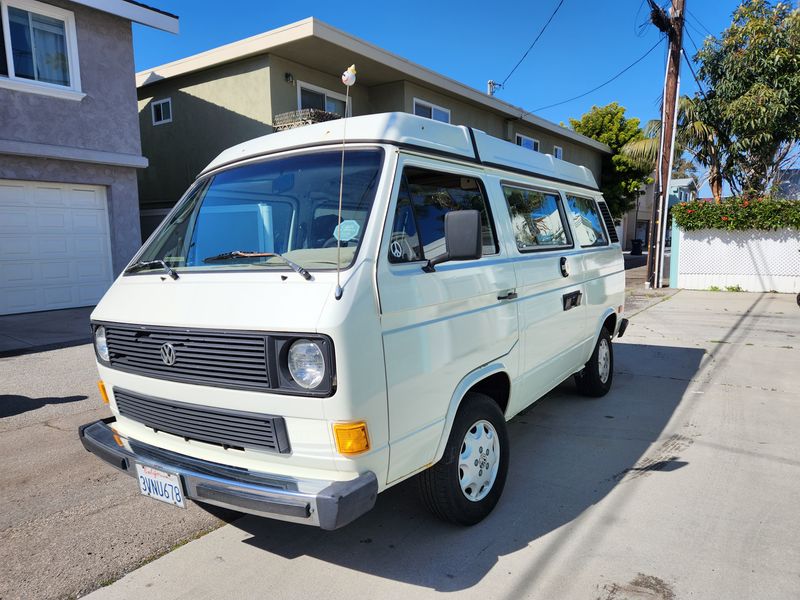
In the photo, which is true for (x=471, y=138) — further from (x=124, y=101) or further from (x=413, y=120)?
(x=124, y=101)

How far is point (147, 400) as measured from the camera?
2918mm

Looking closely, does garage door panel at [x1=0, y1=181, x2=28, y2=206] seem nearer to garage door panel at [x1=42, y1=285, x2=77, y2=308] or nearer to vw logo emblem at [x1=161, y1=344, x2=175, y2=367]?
garage door panel at [x1=42, y1=285, x2=77, y2=308]

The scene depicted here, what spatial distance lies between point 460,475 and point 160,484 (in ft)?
5.12

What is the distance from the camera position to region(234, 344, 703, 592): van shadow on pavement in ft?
9.73

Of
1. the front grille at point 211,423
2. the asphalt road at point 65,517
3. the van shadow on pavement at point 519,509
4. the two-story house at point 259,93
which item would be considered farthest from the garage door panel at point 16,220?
the van shadow on pavement at point 519,509

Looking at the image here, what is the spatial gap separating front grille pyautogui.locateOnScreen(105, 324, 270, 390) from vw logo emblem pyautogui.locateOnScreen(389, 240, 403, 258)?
29.4 inches

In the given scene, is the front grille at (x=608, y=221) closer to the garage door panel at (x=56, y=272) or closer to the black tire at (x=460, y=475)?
the black tire at (x=460, y=475)

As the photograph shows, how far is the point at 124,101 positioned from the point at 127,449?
10.3 metres

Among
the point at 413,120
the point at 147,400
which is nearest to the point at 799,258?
the point at 413,120

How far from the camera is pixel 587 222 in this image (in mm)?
5504

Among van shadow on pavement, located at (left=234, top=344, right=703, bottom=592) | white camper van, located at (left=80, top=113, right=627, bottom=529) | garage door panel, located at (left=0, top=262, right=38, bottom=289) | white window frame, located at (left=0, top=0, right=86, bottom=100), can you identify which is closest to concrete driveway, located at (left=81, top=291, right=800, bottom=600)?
van shadow on pavement, located at (left=234, top=344, right=703, bottom=592)

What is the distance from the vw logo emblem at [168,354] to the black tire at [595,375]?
13.4ft

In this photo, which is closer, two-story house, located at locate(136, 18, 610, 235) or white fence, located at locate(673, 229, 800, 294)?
two-story house, located at locate(136, 18, 610, 235)

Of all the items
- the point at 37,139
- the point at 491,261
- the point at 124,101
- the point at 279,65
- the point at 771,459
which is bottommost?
the point at 771,459
